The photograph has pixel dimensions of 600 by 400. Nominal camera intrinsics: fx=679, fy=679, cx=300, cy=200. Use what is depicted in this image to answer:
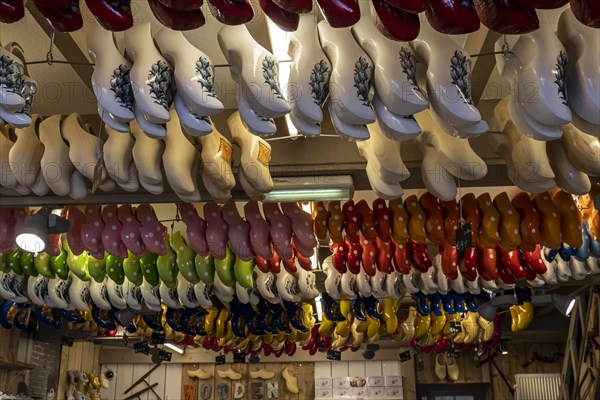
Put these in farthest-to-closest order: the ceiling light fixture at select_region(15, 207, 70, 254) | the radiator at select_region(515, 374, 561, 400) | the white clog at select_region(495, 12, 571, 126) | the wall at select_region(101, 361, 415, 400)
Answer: the wall at select_region(101, 361, 415, 400) < the radiator at select_region(515, 374, 561, 400) < the ceiling light fixture at select_region(15, 207, 70, 254) < the white clog at select_region(495, 12, 571, 126)

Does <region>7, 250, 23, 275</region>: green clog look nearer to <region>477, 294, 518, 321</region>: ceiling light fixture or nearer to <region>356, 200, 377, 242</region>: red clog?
<region>356, 200, 377, 242</region>: red clog

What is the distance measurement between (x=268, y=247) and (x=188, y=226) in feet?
1.31

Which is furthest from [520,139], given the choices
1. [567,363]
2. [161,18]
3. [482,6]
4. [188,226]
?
[567,363]

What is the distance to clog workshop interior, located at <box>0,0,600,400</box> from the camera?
5.90 feet

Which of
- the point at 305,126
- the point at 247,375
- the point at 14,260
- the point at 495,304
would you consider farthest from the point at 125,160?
the point at 247,375

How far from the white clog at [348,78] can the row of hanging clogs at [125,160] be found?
2.39 feet

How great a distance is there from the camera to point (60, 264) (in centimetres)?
393

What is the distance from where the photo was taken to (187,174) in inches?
93.4

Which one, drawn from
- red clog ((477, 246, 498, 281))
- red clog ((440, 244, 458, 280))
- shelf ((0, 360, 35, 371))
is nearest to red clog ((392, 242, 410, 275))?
red clog ((440, 244, 458, 280))

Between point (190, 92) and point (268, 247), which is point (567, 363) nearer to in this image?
point (268, 247)

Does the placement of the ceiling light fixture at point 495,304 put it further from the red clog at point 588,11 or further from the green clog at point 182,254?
the red clog at point 588,11

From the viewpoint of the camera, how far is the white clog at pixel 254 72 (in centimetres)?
180

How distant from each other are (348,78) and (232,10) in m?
0.39

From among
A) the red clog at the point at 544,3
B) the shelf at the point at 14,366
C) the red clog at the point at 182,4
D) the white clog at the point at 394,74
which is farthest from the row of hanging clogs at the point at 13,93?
→ the shelf at the point at 14,366
